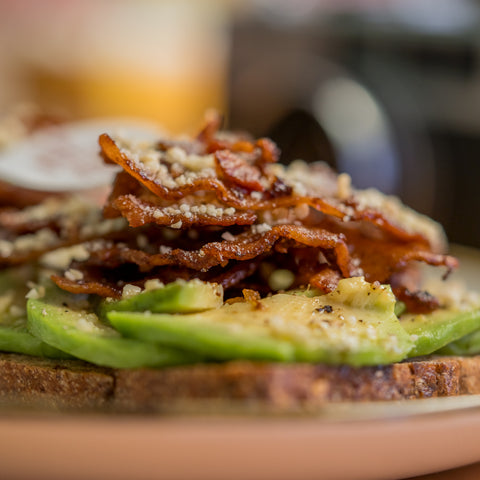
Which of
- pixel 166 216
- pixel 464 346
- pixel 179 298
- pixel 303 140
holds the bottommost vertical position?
pixel 303 140

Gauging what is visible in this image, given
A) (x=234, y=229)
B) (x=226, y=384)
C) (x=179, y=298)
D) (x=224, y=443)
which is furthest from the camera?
(x=234, y=229)

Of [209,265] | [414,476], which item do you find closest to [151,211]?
[209,265]

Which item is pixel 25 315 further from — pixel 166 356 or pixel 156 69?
pixel 156 69

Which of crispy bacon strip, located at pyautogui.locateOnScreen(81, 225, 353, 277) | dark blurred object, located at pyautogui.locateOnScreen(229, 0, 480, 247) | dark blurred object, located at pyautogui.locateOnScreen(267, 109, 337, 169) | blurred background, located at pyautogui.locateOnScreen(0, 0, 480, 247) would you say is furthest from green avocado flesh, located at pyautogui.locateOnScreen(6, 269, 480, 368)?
dark blurred object, located at pyautogui.locateOnScreen(229, 0, 480, 247)

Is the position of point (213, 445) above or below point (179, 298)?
below

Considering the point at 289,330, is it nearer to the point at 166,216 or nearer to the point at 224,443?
the point at 224,443

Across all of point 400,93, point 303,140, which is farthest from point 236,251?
point 400,93
